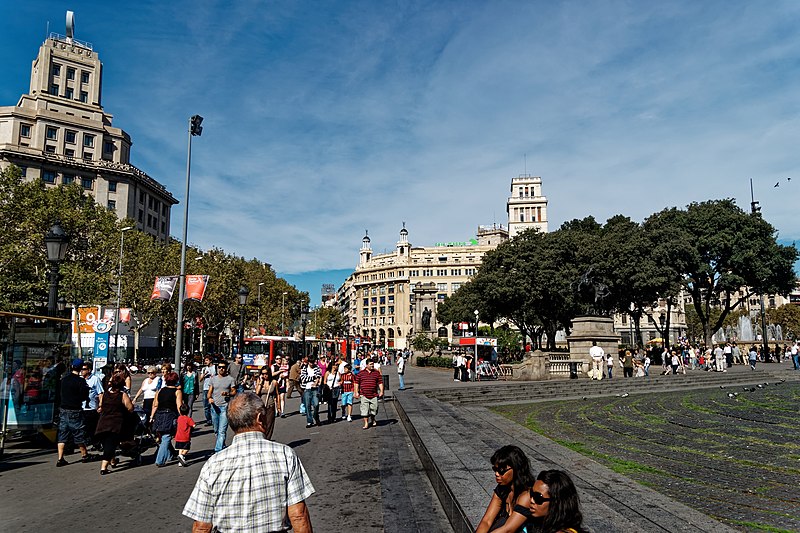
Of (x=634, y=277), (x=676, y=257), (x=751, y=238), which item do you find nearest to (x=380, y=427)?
(x=634, y=277)

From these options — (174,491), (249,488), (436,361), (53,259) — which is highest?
(53,259)

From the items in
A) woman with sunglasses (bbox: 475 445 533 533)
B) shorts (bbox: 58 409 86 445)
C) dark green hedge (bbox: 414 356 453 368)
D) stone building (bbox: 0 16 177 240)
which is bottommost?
dark green hedge (bbox: 414 356 453 368)

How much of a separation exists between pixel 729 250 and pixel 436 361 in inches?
967

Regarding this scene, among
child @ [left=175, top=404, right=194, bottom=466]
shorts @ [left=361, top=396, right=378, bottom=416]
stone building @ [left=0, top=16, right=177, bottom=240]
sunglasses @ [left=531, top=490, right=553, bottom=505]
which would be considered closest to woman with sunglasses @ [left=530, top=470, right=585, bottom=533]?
sunglasses @ [left=531, top=490, right=553, bottom=505]

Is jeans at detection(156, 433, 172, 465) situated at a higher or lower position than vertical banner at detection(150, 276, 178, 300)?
lower

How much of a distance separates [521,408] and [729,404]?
255 inches

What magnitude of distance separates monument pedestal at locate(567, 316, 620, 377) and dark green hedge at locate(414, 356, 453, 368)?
53.2ft

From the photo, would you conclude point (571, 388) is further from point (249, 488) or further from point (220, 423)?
point (249, 488)

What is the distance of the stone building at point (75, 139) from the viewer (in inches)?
2509

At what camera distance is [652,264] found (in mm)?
39312

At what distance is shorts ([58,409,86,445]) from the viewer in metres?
10.2

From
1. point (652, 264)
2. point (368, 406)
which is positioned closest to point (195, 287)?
point (368, 406)

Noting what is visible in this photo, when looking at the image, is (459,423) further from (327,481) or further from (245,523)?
(245,523)

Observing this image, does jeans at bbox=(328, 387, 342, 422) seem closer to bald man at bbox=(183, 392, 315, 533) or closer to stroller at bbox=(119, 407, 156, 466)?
stroller at bbox=(119, 407, 156, 466)
